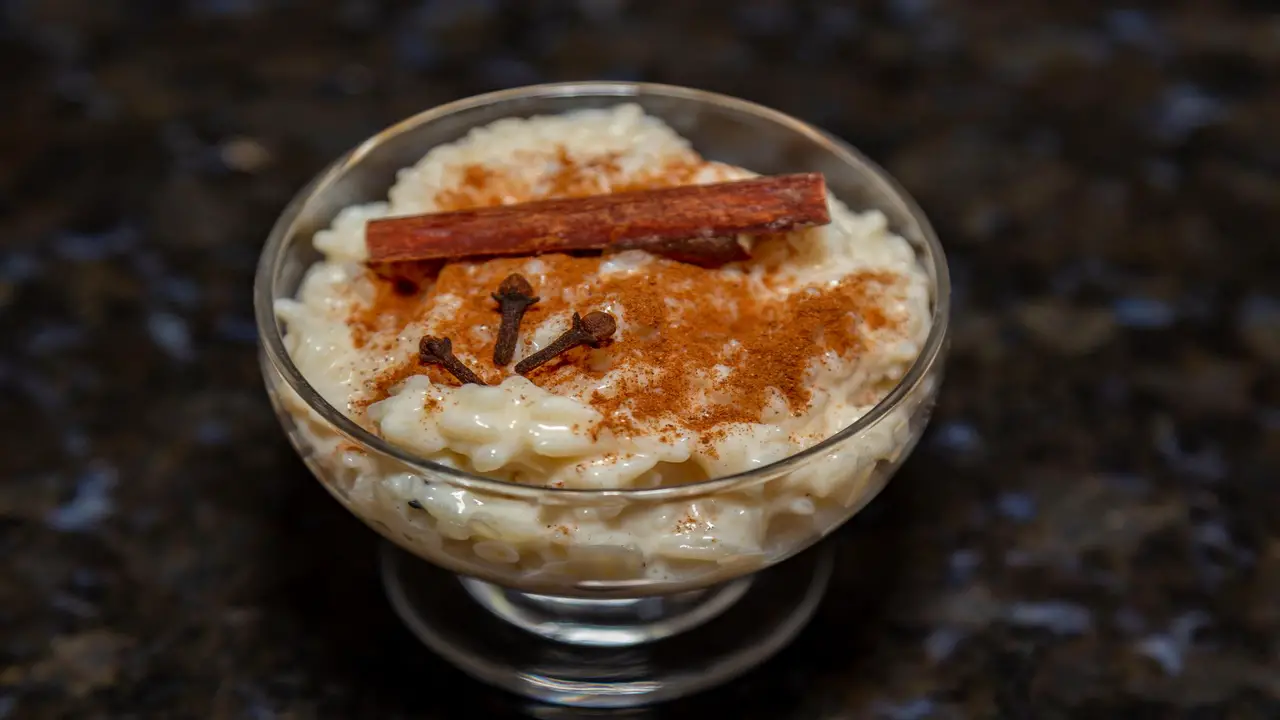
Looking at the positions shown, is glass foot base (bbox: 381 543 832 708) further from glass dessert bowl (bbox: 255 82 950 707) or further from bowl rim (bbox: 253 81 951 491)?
bowl rim (bbox: 253 81 951 491)

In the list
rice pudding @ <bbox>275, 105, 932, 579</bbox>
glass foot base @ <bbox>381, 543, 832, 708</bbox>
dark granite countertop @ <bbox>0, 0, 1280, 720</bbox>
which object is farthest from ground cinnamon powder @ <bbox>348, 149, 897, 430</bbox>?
dark granite countertop @ <bbox>0, 0, 1280, 720</bbox>

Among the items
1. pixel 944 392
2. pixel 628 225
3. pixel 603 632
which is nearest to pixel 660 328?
pixel 628 225

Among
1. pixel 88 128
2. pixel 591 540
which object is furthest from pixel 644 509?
pixel 88 128

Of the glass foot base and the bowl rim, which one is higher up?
the bowl rim

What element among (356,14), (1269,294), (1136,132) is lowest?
(1269,294)

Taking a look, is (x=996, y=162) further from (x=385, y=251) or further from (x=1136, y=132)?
(x=385, y=251)

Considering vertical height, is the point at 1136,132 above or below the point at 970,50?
below

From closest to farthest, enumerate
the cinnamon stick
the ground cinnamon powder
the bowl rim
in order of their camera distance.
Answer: the bowl rim
the ground cinnamon powder
the cinnamon stick

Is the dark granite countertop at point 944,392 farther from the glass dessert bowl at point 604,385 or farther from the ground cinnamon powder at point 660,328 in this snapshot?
the ground cinnamon powder at point 660,328
